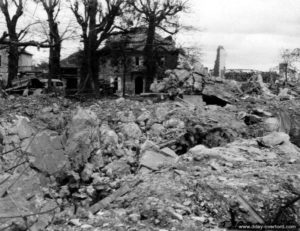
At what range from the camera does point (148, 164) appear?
7352 mm

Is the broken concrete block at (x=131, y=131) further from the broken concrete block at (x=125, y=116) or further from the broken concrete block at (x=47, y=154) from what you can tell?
the broken concrete block at (x=47, y=154)

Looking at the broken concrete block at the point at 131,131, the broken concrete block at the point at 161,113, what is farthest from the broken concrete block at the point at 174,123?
the broken concrete block at the point at 131,131

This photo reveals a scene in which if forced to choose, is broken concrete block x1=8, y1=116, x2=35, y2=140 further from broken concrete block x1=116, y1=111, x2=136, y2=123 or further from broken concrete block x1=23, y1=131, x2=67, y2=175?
broken concrete block x1=116, y1=111, x2=136, y2=123

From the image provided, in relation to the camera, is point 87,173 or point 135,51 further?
point 135,51

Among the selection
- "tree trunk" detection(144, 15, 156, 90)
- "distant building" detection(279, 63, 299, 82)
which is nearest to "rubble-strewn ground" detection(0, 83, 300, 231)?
"tree trunk" detection(144, 15, 156, 90)

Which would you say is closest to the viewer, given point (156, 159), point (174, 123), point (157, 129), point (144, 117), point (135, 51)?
point (156, 159)

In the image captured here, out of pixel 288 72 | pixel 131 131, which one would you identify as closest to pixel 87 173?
pixel 131 131

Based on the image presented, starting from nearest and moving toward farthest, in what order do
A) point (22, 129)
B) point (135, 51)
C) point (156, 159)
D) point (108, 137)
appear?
point (156, 159)
point (22, 129)
point (108, 137)
point (135, 51)

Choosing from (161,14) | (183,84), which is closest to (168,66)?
(161,14)

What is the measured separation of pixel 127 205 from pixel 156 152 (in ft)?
9.63

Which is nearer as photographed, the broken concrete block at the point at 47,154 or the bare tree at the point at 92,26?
the broken concrete block at the point at 47,154

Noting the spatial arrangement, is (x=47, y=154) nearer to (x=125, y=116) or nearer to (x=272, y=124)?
(x=125, y=116)

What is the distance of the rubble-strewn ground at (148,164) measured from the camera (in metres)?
4.82

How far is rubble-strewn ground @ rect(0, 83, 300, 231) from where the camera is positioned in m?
4.82
